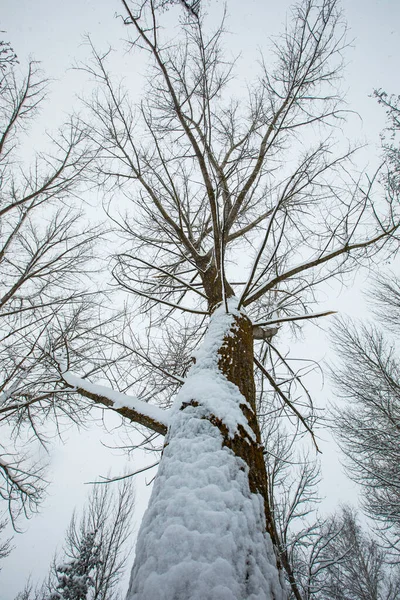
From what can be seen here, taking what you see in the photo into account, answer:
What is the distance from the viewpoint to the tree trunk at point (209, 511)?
72 cm

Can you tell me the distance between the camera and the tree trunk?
715 millimetres

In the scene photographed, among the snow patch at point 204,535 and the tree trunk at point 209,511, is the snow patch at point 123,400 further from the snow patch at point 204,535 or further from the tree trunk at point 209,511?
the snow patch at point 204,535

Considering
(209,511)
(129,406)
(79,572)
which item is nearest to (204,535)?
(209,511)

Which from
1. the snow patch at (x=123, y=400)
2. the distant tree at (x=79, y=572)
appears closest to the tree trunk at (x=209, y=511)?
the snow patch at (x=123, y=400)

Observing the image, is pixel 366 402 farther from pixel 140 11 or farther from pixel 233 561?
pixel 140 11

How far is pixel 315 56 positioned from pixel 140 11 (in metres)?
1.88

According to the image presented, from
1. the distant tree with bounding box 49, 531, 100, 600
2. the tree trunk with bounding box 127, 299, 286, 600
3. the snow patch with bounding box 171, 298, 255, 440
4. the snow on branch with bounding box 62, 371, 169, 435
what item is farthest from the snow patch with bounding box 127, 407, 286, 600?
the distant tree with bounding box 49, 531, 100, 600

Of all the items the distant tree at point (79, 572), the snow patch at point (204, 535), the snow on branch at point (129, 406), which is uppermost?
the snow on branch at point (129, 406)

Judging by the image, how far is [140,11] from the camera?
260 centimetres

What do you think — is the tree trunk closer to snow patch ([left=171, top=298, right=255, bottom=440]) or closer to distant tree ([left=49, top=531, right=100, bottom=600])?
snow patch ([left=171, top=298, right=255, bottom=440])

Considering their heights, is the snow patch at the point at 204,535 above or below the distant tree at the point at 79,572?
above

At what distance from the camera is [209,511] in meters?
0.86

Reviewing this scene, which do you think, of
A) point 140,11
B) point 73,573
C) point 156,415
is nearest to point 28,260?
point 140,11

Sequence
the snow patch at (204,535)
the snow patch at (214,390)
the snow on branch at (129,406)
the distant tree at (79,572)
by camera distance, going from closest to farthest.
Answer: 1. the snow patch at (204,535)
2. the snow patch at (214,390)
3. the snow on branch at (129,406)
4. the distant tree at (79,572)
